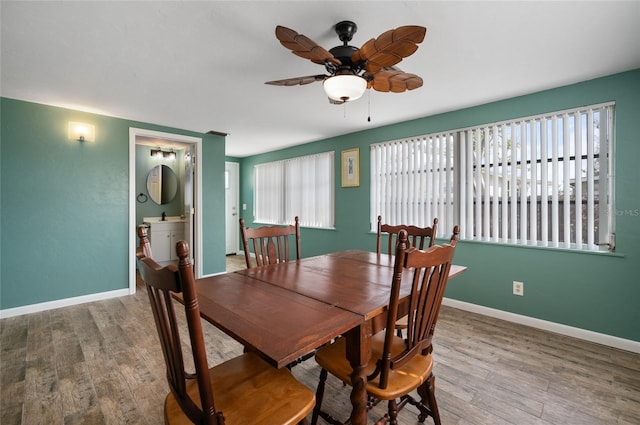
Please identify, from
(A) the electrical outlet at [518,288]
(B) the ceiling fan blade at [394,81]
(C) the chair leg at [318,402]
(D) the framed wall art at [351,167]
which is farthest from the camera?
(D) the framed wall art at [351,167]

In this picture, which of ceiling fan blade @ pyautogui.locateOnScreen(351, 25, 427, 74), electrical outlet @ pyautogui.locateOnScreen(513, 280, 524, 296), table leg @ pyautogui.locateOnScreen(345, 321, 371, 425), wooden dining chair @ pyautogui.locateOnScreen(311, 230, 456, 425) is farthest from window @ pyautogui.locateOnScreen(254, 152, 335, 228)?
table leg @ pyautogui.locateOnScreen(345, 321, 371, 425)

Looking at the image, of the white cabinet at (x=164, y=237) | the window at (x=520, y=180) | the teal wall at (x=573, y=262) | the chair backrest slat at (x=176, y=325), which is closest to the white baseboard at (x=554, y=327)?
the teal wall at (x=573, y=262)

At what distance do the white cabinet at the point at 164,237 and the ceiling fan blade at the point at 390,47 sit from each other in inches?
172

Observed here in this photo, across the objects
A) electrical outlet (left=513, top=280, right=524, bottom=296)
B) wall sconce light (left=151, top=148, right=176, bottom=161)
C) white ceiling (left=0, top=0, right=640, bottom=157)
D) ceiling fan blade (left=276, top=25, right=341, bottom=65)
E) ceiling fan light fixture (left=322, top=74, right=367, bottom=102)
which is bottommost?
electrical outlet (left=513, top=280, right=524, bottom=296)

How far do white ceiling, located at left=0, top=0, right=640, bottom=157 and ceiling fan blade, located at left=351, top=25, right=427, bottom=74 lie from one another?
0.32 metres

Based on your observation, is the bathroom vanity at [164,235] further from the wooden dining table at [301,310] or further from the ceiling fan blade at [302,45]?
the ceiling fan blade at [302,45]

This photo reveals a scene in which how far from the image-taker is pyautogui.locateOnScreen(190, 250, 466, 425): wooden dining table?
0.95 metres

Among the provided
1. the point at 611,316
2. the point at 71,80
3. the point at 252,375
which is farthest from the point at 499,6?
the point at 71,80

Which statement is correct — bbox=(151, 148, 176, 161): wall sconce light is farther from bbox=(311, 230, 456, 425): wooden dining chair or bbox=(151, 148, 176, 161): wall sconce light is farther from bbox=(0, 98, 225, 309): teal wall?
bbox=(311, 230, 456, 425): wooden dining chair

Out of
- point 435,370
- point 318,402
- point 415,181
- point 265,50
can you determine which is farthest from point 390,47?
point 415,181

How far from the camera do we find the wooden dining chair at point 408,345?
1.11m

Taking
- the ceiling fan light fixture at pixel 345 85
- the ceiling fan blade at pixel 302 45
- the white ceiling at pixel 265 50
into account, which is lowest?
the ceiling fan light fixture at pixel 345 85

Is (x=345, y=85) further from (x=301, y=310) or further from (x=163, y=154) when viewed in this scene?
(x=163, y=154)

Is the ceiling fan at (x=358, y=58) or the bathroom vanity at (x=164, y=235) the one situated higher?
the ceiling fan at (x=358, y=58)
